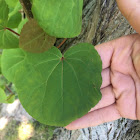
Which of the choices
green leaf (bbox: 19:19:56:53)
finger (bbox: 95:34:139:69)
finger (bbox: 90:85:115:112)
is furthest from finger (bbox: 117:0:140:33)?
finger (bbox: 90:85:115:112)

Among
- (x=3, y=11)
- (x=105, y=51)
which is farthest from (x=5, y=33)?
(x=105, y=51)

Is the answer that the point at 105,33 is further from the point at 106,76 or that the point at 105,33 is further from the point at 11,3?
the point at 11,3

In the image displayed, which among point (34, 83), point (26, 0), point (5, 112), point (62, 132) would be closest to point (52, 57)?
point (34, 83)

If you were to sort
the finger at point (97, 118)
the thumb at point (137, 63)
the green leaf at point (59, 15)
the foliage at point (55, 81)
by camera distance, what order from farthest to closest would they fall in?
1. the finger at point (97, 118)
2. the thumb at point (137, 63)
3. the foliage at point (55, 81)
4. the green leaf at point (59, 15)

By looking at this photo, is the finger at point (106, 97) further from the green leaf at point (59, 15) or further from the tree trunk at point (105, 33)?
the green leaf at point (59, 15)

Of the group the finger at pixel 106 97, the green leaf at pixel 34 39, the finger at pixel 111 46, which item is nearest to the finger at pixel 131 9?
the finger at pixel 111 46

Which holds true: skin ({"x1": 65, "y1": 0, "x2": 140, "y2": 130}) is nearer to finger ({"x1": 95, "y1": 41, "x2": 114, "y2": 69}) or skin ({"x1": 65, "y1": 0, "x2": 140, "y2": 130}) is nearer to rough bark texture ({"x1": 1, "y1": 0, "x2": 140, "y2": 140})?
finger ({"x1": 95, "y1": 41, "x2": 114, "y2": 69})

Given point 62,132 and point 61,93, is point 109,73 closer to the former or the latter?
point 61,93
